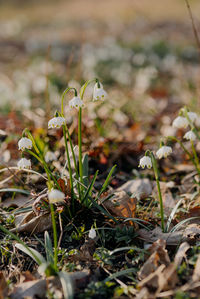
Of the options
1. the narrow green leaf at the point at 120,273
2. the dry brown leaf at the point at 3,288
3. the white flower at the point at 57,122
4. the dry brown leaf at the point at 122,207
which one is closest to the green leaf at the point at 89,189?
the dry brown leaf at the point at 122,207

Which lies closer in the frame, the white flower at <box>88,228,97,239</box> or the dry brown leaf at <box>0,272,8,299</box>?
the dry brown leaf at <box>0,272,8,299</box>

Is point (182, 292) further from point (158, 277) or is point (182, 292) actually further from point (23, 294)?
point (23, 294)

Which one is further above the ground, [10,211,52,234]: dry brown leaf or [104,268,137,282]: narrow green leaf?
[10,211,52,234]: dry brown leaf

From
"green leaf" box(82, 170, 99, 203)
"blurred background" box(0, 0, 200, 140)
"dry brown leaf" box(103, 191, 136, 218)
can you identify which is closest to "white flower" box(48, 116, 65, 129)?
"green leaf" box(82, 170, 99, 203)

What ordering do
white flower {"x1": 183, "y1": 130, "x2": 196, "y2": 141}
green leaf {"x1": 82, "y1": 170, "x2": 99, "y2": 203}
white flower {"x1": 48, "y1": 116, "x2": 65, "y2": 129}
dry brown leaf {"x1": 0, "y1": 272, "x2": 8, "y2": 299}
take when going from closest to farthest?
dry brown leaf {"x1": 0, "y1": 272, "x2": 8, "y2": 299} < white flower {"x1": 48, "y1": 116, "x2": 65, "y2": 129} < green leaf {"x1": 82, "y1": 170, "x2": 99, "y2": 203} < white flower {"x1": 183, "y1": 130, "x2": 196, "y2": 141}

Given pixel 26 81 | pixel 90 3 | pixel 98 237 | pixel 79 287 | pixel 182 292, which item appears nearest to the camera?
pixel 182 292

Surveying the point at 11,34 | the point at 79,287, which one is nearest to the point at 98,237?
the point at 79,287

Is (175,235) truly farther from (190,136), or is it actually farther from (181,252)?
(190,136)

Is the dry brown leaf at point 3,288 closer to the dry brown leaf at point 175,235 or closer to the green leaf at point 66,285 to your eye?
the green leaf at point 66,285

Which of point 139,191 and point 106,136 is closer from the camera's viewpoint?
point 139,191

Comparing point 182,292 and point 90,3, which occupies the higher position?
point 90,3

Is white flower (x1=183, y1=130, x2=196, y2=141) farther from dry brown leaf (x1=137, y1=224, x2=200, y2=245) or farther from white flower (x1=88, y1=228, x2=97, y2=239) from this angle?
white flower (x1=88, y1=228, x2=97, y2=239)
